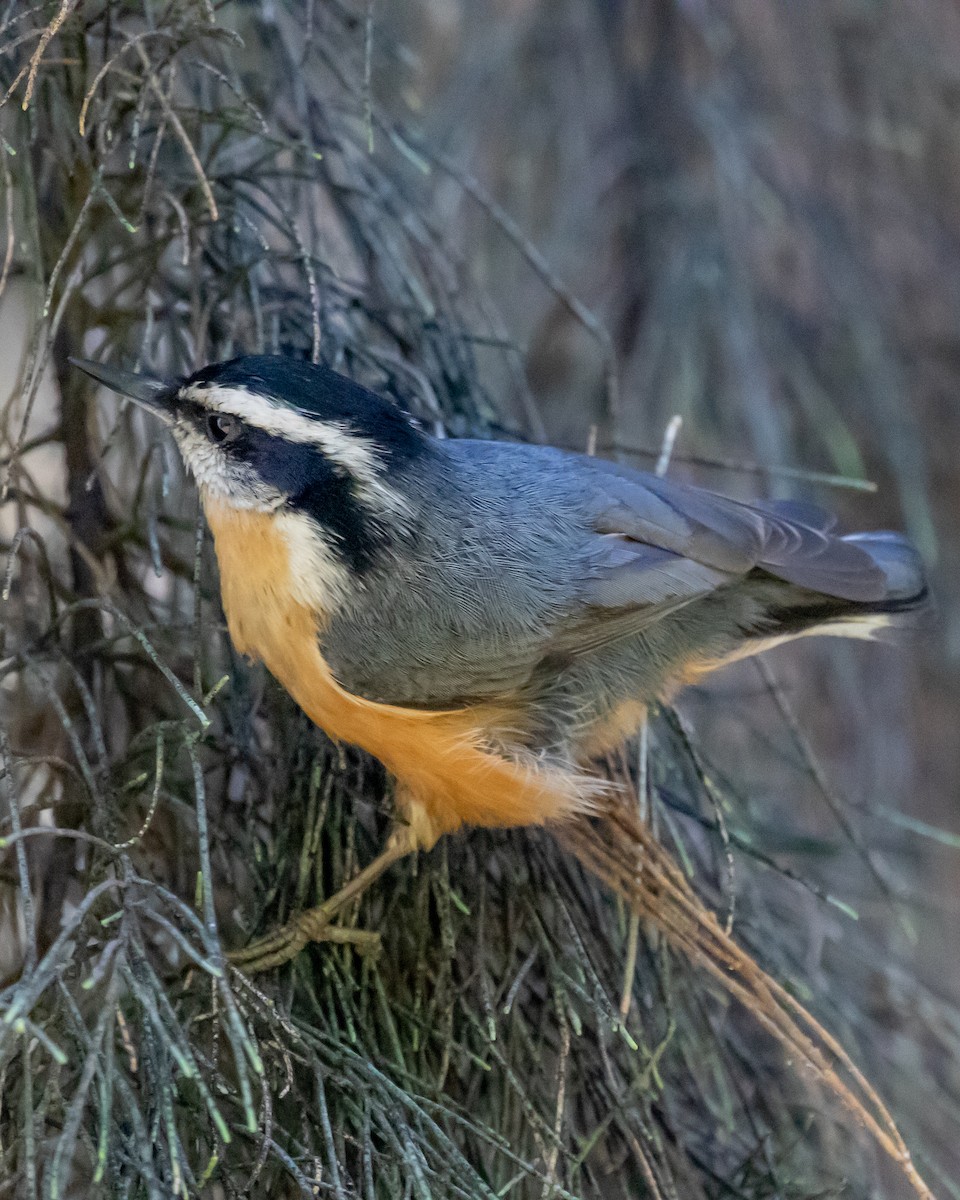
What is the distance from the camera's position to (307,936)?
1.45m

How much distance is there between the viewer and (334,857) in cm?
155

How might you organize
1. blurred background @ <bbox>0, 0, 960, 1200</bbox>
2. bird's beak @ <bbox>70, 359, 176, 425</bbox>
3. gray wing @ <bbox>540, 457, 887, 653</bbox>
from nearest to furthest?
1. blurred background @ <bbox>0, 0, 960, 1200</bbox>
2. bird's beak @ <bbox>70, 359, 176, 425</bbox>
3. gray wing @ <bbox>540, 457, 887, 653</bbox>

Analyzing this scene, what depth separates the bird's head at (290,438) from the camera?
5.18 ft

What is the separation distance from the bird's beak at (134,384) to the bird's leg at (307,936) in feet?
2.16

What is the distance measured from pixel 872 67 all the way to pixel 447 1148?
8.63 feet

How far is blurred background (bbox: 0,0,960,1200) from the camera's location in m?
1.30

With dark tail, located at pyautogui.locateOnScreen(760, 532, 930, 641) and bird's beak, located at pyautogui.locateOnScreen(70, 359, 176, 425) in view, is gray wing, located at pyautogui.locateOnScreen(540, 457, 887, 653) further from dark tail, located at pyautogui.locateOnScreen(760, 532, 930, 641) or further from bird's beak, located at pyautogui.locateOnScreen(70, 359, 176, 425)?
bird's beak, located at pyautogui.locateOnScreen(70, 359, 176, 425)

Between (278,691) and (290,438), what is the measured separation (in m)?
0.36

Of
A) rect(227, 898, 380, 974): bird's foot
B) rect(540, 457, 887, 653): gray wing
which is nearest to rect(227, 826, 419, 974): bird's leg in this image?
rect(227, 898, 380, 974): bird's foot

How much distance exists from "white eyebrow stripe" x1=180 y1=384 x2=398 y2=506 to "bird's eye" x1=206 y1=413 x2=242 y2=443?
0.02 metres

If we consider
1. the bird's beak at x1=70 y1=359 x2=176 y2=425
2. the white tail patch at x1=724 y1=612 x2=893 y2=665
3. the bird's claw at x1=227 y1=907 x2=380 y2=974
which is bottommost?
the bird's claw at x1=227 y1=907 x2=380 y2=974

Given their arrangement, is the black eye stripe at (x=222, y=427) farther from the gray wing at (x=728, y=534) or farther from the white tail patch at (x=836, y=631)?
the white tail patch at (x=836, y=631)

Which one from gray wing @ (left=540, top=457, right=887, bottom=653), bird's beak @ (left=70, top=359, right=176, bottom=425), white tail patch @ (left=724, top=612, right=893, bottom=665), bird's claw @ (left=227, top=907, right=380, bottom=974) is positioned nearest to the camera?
bird's claw @ (left=227, top=907, right=380, bottom=974)

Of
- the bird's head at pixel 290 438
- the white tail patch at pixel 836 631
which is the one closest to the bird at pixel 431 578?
the bird's head at pixel 290 438
